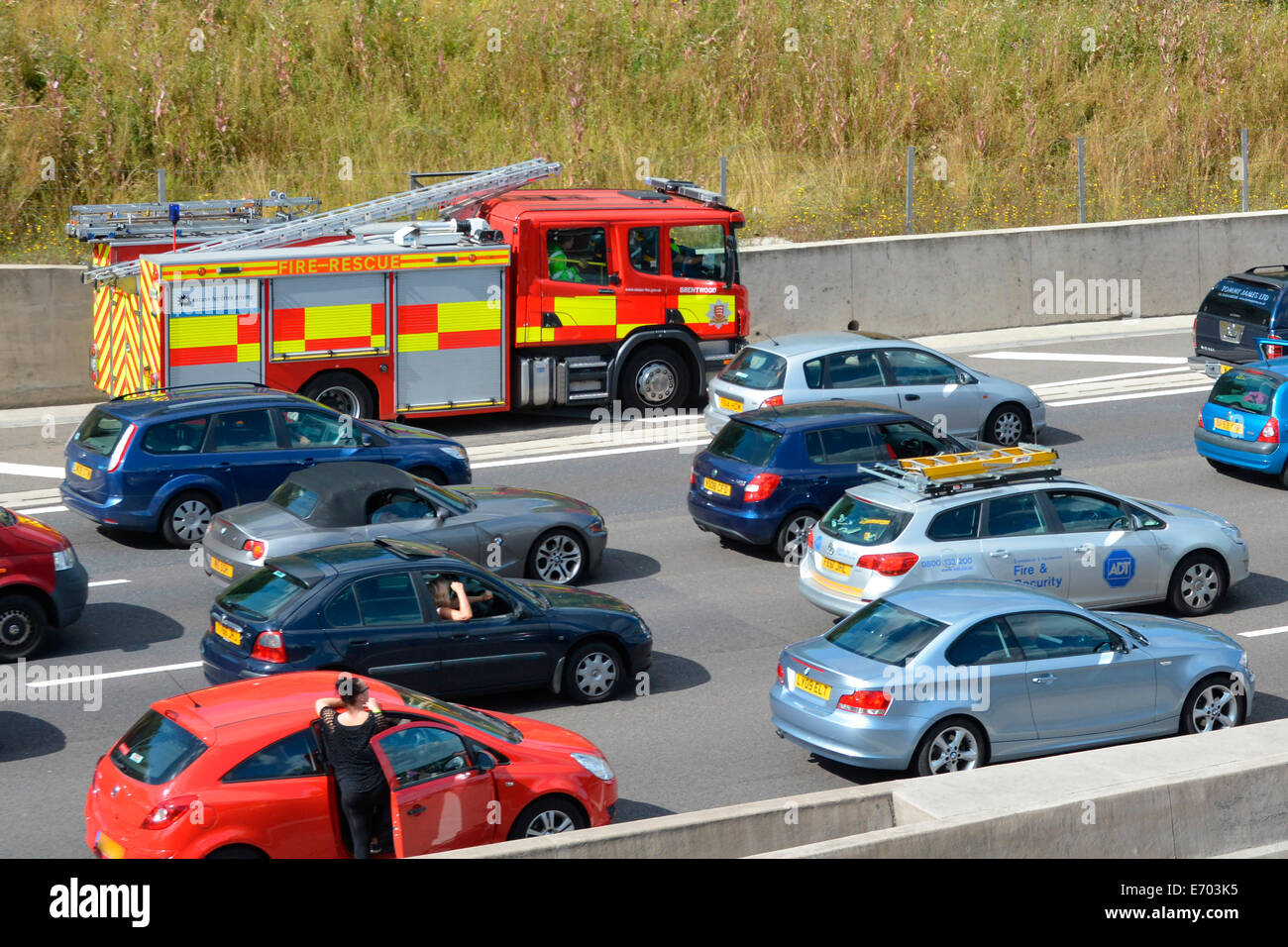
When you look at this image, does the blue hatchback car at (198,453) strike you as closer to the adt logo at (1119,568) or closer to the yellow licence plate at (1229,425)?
the adt logo at (1119,568)

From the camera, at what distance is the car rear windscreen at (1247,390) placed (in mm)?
18656

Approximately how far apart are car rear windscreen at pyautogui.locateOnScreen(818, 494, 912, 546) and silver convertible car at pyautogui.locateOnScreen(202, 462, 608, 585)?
237 centimetres

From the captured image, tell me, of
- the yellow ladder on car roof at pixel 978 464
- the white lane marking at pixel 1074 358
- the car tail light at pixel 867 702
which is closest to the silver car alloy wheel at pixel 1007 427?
the yellow ladder on car roof at pixel 978 464

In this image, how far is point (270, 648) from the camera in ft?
36.8

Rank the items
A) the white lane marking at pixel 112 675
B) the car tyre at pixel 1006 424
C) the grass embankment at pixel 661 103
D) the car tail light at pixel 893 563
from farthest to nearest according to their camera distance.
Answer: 1. the grass embankment at pixel 661 103
2. the car tyre at pixel 1006 424
3. the car tail light at pixel 893 563
4. the white lane marking at pixel 112 675

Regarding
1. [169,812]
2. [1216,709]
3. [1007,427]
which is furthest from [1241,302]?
[169,812]

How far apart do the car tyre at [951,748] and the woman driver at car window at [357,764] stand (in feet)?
12.7

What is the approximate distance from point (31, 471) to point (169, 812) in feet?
39.0

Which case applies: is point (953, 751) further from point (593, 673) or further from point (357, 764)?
point (357, 764)

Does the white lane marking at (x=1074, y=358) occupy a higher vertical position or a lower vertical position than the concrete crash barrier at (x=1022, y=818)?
higher

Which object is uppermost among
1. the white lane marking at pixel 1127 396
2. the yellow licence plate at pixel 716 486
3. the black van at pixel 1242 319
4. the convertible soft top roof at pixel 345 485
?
the black van at pixel 1242 319

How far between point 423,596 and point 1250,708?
643cm

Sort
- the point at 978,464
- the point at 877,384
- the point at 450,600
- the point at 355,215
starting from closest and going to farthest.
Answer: the point at 450,600 → the point at 978,464 → the point at 877,384 → the point at 355,215
